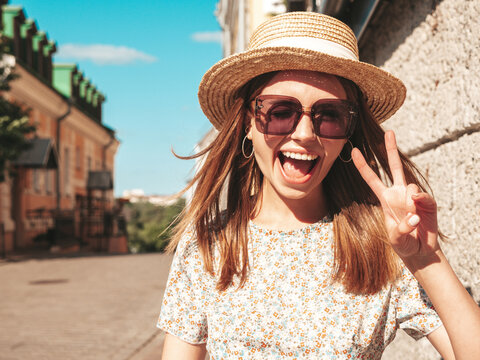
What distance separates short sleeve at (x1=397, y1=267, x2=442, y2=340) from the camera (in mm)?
1736

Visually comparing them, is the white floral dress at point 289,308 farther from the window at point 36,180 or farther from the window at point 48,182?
the window at point 48,182

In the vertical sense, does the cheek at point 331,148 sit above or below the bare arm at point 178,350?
above

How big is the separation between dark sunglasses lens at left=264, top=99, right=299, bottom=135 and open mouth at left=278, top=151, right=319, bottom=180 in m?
0.08

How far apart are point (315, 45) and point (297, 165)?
1.27ft

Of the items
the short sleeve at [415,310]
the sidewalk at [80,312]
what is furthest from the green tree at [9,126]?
the short sleeve at [415,310]

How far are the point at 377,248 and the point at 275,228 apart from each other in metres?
0.36

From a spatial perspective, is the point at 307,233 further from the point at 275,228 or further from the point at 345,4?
the point at 345,4

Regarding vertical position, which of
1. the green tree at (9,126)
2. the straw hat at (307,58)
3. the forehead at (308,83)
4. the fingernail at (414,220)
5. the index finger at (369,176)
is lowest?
the fingernail at (414,220)

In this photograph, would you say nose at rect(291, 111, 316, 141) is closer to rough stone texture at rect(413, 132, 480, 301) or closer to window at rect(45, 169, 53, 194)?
rough stone texture at rect(413, 132, 480, 301)

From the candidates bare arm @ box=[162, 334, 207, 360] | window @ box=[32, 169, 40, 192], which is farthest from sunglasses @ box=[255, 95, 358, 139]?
window @ box=[32, 169, 40, 192]

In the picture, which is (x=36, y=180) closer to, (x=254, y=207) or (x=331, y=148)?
A: (x=254, y=207)

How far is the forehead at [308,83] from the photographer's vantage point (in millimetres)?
1886

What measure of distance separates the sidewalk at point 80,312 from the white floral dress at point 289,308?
4416 mm

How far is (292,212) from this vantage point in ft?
6.81
